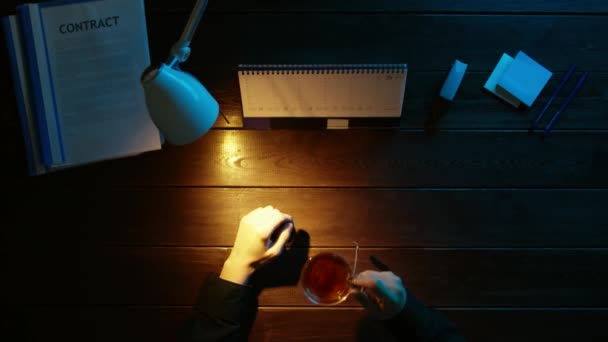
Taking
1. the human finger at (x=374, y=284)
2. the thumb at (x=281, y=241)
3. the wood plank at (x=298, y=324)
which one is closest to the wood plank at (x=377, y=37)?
the thumb at (x=281, y=241)

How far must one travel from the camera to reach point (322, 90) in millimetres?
1053

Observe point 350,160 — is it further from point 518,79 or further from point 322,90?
point 518,79

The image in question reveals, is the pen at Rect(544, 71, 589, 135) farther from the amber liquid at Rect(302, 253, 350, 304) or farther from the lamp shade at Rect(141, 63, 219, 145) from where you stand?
the lamp shade at Rect(141, 63, 219, 145)

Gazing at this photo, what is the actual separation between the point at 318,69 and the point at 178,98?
46 cm

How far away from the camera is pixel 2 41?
3.49 ft

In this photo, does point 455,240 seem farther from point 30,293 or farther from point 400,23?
point 30,293

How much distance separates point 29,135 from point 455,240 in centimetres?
123

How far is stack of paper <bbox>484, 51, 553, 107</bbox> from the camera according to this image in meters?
1.08

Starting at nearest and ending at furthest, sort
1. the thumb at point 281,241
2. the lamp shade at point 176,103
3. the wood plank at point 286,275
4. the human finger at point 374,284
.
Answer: the lamp shade at point 176,103
the human finger at point 374,284
the thumb at point 281,241
the wood plank at point 286,275

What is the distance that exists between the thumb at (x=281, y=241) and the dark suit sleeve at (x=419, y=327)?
1.09ft

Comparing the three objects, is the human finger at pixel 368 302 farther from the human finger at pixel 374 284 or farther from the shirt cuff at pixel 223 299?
the shirt cuff at pixel 223 299

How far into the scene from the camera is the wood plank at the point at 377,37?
1.07 meters

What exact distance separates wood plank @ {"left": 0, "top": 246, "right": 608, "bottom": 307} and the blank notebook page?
0.41 meters

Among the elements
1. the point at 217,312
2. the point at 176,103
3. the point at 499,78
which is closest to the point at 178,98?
the point at 176,103
